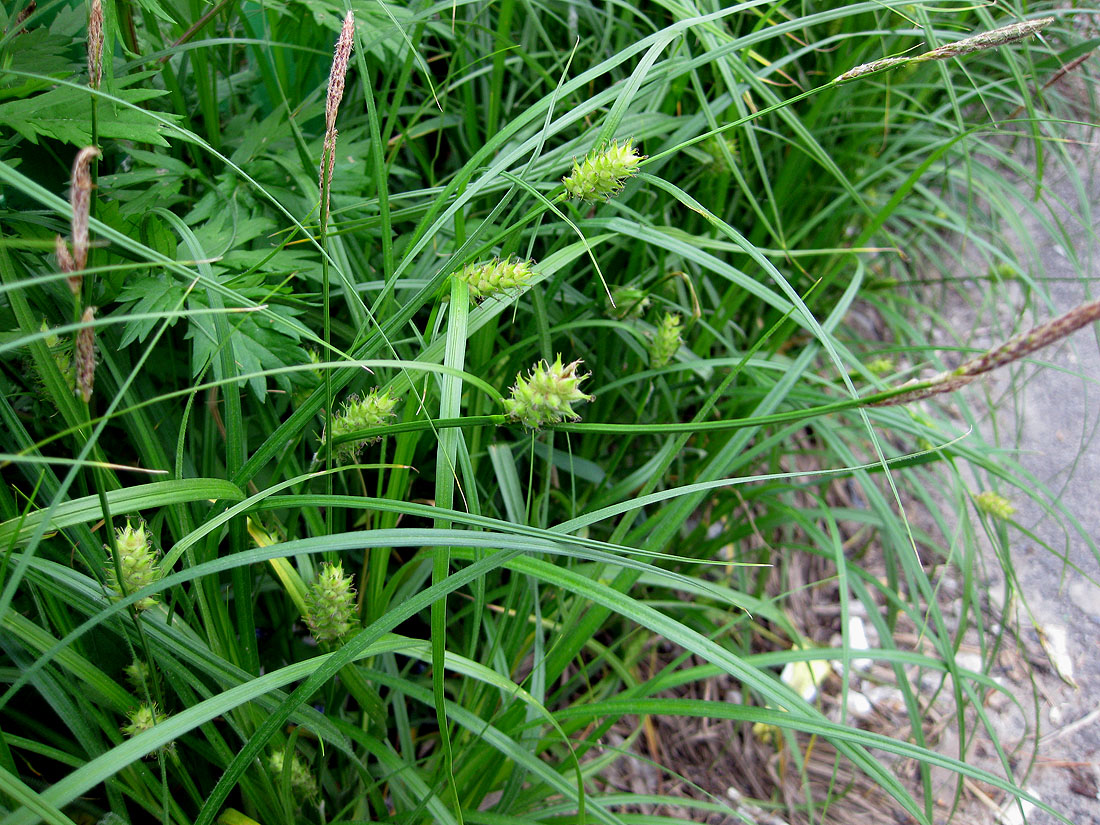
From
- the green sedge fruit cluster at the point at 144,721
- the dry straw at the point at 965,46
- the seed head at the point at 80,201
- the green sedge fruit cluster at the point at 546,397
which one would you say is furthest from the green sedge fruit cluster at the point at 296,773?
the dry straw at the point at 965,46

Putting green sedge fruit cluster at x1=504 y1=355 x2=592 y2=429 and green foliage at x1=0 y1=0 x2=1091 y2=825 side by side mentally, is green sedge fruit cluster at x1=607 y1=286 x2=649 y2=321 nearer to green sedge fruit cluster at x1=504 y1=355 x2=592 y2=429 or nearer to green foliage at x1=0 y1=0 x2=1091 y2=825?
green foliage at x1=0 y1=0 x2=1091 y2=825

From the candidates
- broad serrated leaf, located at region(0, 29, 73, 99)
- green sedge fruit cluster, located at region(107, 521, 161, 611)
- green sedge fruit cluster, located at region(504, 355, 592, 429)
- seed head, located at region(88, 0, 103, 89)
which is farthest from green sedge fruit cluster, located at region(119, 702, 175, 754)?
broad serrated leaf, located at region(0, 29, 73, 99)

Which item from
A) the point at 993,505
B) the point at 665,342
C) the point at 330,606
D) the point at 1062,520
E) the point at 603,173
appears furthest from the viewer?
the point at 1062,520

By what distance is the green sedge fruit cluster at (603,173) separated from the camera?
27.5 inches

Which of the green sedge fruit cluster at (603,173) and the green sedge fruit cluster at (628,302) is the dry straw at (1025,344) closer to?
the green sedge fruit cluster at (603,173)

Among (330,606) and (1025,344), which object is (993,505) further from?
(330,606)

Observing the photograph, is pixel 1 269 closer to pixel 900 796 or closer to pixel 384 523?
pixel 384 523

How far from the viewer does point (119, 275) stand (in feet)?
2.90

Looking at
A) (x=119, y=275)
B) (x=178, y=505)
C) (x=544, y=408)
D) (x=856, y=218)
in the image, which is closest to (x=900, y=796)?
(x=544, y=408)

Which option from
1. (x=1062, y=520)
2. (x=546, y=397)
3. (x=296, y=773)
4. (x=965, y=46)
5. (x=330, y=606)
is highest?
(x=965, y=46)

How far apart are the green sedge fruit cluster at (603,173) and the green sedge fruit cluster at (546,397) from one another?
21 centimetres

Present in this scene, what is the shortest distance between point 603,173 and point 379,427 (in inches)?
13.7

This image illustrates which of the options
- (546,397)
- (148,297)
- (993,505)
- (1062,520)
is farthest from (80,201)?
(1062,520)

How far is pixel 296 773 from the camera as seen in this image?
34.2 inches
